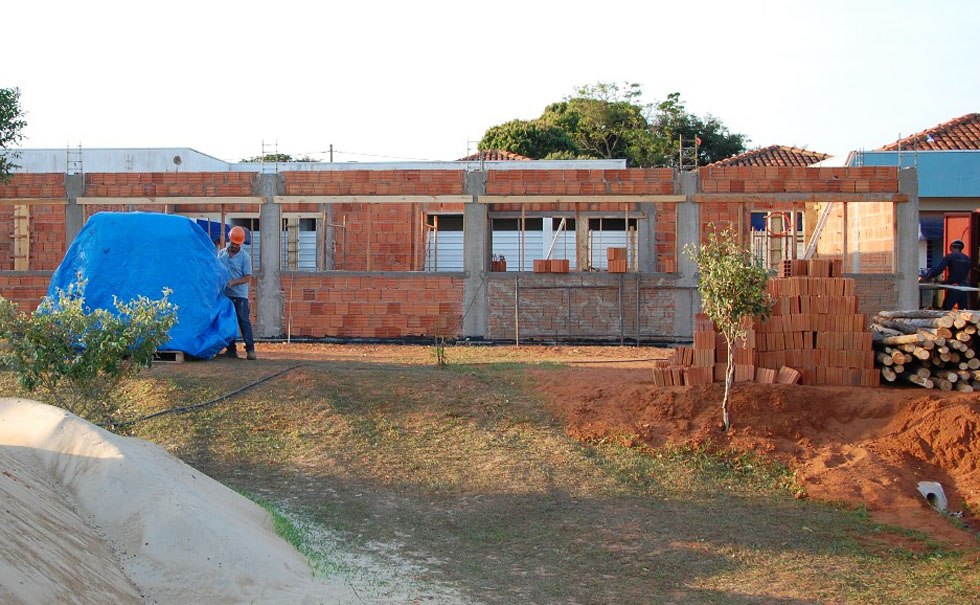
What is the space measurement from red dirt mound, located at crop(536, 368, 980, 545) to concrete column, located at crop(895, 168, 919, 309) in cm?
649

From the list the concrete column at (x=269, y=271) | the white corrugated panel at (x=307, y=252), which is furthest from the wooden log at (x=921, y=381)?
the white corrugated panel at (x=307, y=252)

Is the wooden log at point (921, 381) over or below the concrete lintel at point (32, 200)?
below

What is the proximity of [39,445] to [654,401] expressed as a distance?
20.4ft

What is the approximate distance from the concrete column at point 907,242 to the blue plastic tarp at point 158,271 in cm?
1141

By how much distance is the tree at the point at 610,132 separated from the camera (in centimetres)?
3800

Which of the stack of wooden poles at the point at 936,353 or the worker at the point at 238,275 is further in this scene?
the worker at the point at 238,275

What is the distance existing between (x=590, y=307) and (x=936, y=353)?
22.5 feet

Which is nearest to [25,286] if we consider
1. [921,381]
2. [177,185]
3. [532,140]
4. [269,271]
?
[177,185]

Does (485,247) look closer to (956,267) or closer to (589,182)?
(589,182)

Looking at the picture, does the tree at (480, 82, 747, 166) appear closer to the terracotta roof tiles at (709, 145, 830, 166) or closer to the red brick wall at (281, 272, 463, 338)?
the terracotta roof tiles at (709, 145, 830, 166)

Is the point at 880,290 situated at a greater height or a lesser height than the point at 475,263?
lesser

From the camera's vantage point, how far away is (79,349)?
8398 millimetres

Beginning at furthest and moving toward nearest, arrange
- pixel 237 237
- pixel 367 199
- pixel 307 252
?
pixel 307 252
pixel 367 199
pixel 237 237

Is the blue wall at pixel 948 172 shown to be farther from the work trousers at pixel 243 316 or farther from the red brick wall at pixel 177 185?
the work trousers at pixel 243 316
